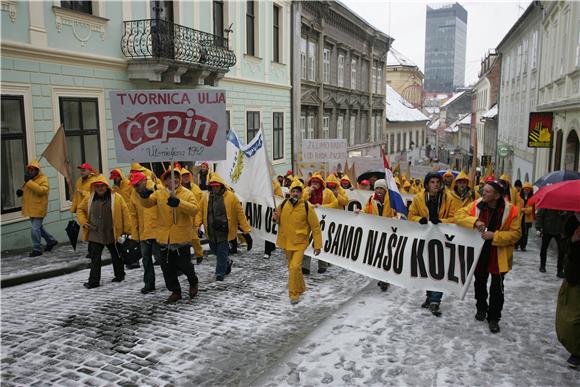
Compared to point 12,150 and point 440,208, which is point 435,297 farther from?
point 12,150

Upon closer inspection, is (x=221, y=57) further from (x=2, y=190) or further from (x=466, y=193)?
(x=466, y=193)

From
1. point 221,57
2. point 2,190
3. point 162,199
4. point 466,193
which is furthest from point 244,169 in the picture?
point 221,57

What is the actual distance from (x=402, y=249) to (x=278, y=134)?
16.4 meters

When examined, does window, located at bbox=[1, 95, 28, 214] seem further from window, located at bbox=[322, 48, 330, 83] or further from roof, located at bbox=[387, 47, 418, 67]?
roof, located at bbox=[387, 47, 418, 67]

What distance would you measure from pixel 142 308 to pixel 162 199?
4.66 ft

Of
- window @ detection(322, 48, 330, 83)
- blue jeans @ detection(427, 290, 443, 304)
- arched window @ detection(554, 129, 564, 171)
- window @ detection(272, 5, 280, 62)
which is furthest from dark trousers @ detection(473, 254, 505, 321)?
window @ detection(322, 48, 330, 83)

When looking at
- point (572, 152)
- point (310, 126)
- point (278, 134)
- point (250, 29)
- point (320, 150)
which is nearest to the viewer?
point (320, 150)

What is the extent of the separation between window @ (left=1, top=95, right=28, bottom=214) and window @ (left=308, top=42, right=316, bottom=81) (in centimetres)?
1699

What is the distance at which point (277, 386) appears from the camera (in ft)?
15.1

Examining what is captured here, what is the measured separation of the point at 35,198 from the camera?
30.6 ft

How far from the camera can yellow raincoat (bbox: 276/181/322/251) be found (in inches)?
275

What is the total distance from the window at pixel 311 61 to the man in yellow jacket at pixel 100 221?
1906cm

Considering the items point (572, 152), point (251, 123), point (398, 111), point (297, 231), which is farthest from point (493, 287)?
point (398, 111)

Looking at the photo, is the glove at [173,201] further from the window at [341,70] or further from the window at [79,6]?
the window at [341,70]
